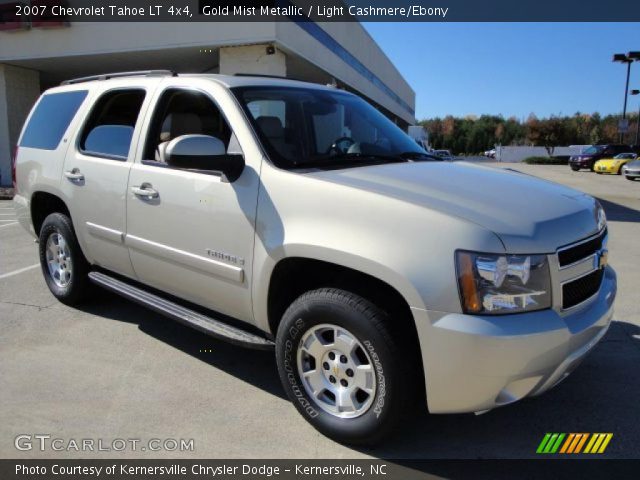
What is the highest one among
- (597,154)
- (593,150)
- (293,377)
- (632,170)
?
(593,150)

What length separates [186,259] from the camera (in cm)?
336

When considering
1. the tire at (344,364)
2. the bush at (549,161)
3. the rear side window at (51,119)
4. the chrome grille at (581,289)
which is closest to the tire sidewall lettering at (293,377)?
the tire at (344,364)

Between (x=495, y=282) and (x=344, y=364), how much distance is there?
2.98 feet

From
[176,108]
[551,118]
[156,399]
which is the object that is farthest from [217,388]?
[551,118]

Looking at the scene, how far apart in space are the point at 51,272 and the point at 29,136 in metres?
1.38

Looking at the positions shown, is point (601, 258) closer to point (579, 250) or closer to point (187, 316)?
point (579, 250)

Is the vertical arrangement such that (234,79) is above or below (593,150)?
above

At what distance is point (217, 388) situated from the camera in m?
3.42

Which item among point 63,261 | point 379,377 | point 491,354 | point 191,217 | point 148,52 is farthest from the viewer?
point 148,52

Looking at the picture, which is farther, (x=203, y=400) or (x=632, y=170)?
(x=632, y=170)

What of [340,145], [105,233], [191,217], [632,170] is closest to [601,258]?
[340,145]

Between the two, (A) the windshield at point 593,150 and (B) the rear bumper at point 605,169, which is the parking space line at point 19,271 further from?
(A) the windshield at point 593,150

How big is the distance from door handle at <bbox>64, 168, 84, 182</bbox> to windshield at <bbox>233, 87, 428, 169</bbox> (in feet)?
5.62

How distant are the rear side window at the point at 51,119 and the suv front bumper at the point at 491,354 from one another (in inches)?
150
